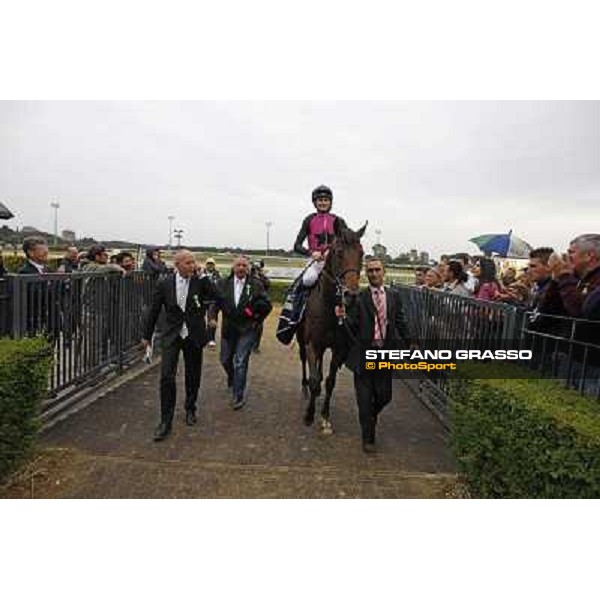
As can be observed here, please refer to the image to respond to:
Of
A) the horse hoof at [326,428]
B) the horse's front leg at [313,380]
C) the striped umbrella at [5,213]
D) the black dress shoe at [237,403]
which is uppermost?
the striped umbrella at [5,213]

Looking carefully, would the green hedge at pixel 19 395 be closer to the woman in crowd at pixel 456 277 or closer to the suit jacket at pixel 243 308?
the suit jacket at pixel 243 308

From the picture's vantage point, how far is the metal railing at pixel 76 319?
4.74m

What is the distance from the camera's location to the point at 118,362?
7672 millimetres

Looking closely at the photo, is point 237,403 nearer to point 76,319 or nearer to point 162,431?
point 162,431

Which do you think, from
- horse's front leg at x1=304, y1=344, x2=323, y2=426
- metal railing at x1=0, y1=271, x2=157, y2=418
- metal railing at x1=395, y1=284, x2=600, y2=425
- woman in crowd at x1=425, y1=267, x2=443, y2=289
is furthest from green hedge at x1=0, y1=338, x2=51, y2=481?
woman in crowd at x1=425, y1=267, x2=443, y2=289

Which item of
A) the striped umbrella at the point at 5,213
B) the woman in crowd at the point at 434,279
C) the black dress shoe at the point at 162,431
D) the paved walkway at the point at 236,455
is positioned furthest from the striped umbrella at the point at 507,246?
the striped umbrella at the point at 5,213

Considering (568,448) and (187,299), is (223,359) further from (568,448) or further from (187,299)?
(568,448)

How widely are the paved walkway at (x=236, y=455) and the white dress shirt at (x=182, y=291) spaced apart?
1225 millimetres

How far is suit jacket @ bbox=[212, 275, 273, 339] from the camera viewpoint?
6.30m

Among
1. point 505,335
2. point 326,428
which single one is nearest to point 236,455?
point 326,428

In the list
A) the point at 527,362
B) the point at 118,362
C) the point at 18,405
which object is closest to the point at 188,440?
the point at 18,405

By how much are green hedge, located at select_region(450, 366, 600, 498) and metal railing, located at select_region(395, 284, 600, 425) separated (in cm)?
24

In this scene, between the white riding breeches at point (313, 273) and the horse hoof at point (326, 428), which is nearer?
the horse hoof at point (326, 428)

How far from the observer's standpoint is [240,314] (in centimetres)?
630
